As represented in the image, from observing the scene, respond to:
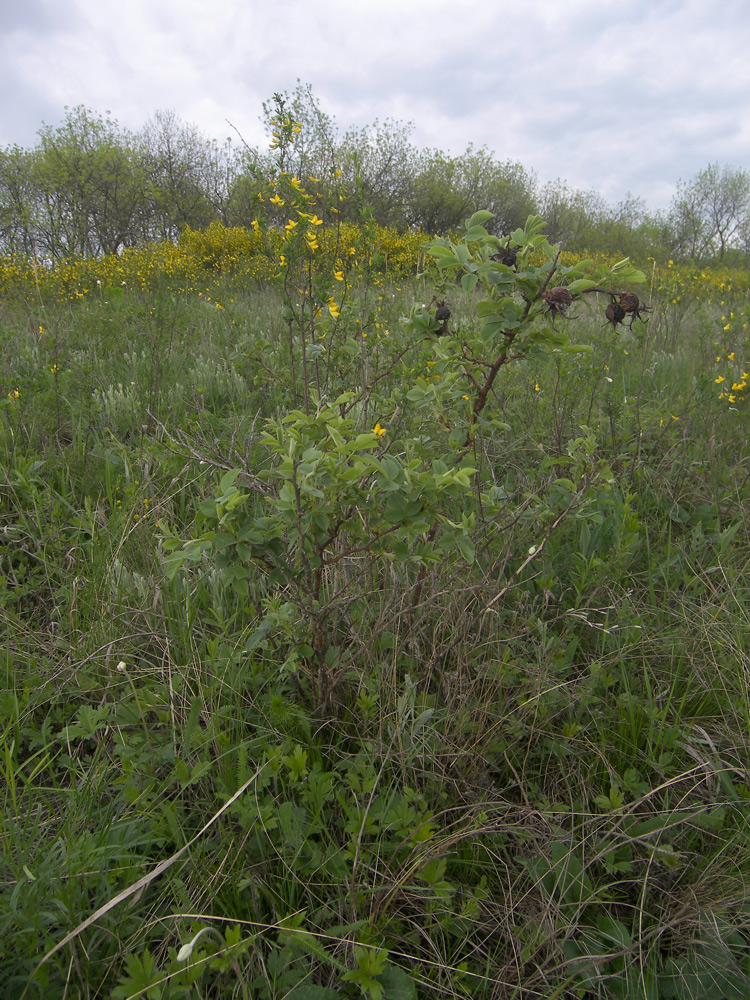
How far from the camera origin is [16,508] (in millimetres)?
2393

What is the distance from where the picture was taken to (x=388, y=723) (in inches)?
56.1

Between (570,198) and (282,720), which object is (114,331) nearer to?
(282,720)

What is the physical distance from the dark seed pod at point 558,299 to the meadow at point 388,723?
14 mm

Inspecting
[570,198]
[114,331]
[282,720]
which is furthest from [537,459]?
[570,198]

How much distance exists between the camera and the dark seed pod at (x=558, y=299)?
1194 millimetres

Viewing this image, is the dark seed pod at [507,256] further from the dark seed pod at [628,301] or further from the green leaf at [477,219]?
the dark seed pod at [628,301]

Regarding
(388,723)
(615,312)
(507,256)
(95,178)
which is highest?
(95,178)

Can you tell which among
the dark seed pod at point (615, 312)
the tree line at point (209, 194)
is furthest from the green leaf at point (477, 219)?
the tree line at point (209, 194)

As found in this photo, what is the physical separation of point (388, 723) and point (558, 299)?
1106 millimetres

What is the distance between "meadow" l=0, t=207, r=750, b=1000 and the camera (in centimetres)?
108

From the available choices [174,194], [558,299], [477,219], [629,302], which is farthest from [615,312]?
[174,194]

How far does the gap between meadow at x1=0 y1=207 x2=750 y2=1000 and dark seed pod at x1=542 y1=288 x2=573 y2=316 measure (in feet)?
0.05

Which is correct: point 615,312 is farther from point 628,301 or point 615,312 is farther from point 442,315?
point 442,315

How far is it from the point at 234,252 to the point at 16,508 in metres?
10.4
